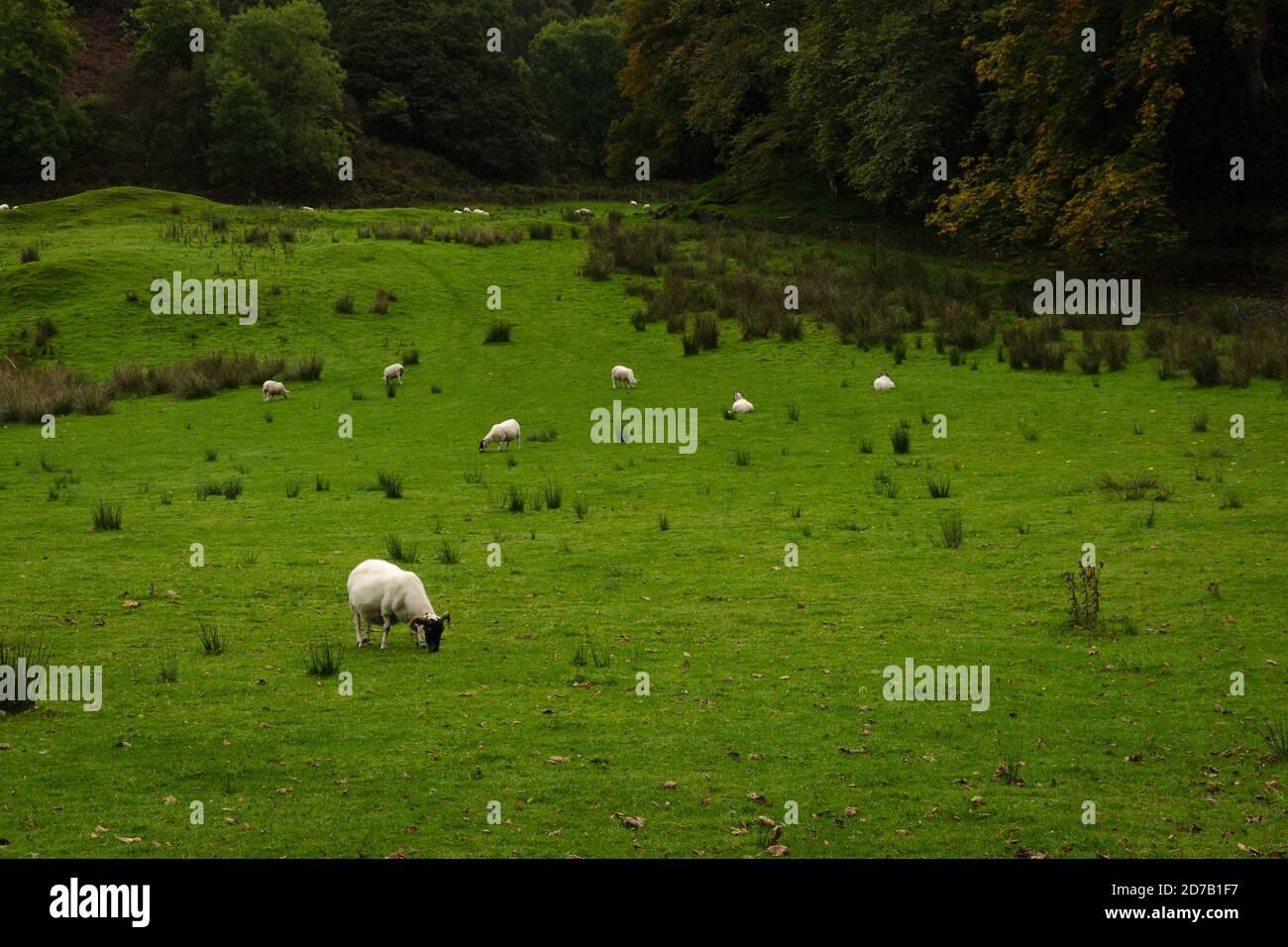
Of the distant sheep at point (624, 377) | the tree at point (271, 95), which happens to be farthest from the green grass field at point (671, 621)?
the tree at point (271, 95)

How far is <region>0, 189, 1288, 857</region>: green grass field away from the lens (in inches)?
319

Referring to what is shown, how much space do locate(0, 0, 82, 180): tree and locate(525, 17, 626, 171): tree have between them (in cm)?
3795

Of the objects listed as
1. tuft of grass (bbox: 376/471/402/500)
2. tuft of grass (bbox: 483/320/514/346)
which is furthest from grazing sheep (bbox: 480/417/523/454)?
tuft of grass (bbox: 483/320/514/346)

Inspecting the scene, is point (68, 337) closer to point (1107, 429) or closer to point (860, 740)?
point (1107, 429)

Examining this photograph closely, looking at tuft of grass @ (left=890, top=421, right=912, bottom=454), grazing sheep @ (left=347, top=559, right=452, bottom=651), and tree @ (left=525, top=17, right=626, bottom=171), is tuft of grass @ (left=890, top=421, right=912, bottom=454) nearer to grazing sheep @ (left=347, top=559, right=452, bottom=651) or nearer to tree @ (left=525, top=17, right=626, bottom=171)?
grazing sheep @ (left=347, top=559, right=452, bottom=651)

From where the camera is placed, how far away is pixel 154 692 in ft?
33.8

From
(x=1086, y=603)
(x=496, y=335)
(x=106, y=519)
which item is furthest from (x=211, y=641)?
(x=496, y=335)

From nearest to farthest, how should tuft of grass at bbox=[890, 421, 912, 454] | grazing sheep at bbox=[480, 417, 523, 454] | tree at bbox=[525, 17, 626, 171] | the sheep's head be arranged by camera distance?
the sheep's head → tuft of grass at bbox=[890, 421, 912, 454] → grazing sheep at bbox=[480, 417, 523, 454] → tree at bbox=[525, 17, 626, 171]

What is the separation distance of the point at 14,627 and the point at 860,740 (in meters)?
8.22

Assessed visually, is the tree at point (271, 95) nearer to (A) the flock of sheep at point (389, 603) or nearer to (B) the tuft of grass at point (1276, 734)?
(A) the flock of sheep at point (389, 603)

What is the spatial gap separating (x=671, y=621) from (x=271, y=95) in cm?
5666

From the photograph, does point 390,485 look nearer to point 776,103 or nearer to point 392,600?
point 392,600

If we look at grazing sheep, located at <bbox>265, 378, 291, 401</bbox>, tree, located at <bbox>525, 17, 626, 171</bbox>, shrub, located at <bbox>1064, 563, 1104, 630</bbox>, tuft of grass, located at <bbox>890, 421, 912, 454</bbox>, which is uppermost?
tree, located at <bbox>525, 17, 626, 171</bbox>

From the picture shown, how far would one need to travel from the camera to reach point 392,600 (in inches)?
449
